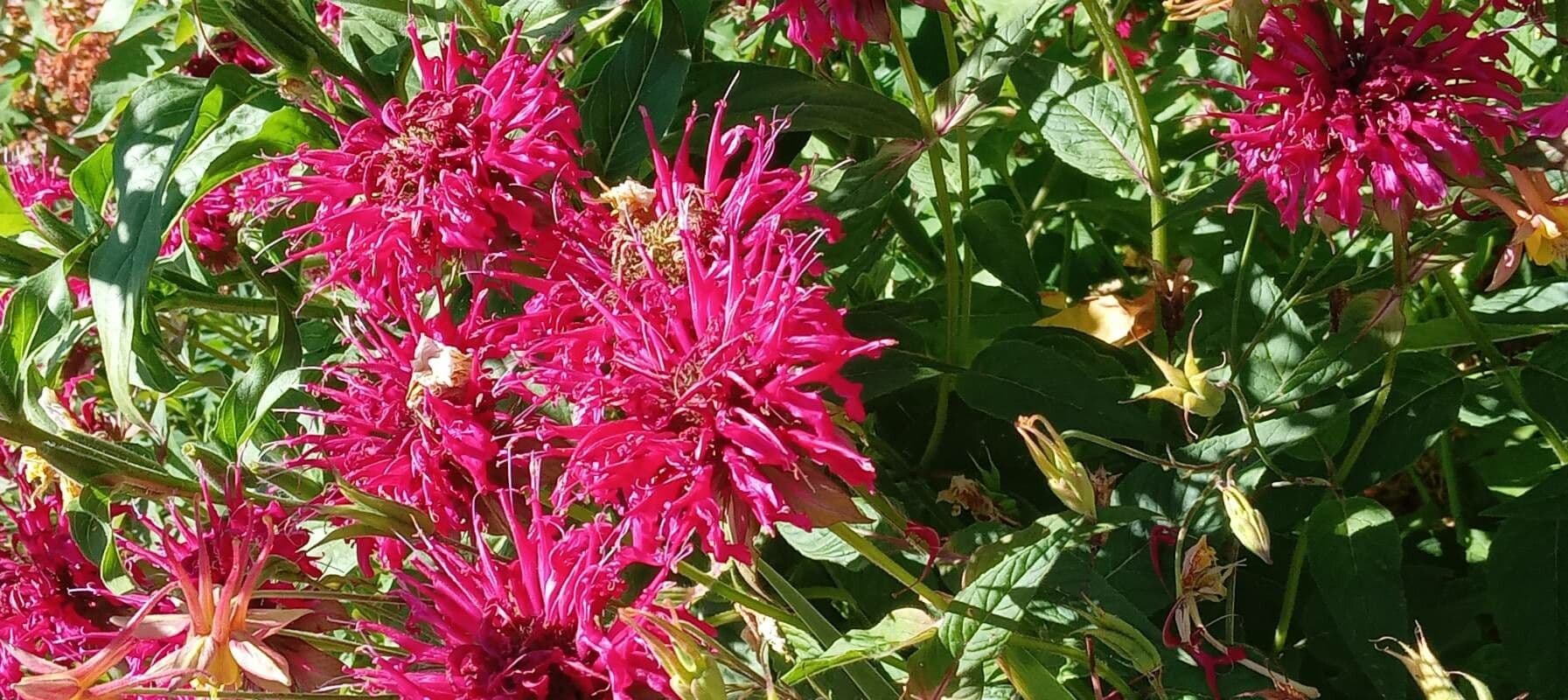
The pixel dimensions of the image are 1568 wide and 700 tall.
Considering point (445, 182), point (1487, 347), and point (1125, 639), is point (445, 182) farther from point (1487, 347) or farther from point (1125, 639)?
point (1487, 347)

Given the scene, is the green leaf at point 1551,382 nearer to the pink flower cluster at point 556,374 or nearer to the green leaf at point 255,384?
the pink flower cluster at point 556,374

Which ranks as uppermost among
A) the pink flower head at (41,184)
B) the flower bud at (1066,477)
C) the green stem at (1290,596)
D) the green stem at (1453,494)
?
the pink flower head at (41,184)

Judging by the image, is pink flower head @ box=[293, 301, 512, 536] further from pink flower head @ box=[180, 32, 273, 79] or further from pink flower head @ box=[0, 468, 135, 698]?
pink flower head @ box=[180, 32, 273, 79]

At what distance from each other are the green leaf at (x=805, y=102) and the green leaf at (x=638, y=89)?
42 millimetres

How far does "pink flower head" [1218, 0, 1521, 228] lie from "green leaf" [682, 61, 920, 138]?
0.19 meters

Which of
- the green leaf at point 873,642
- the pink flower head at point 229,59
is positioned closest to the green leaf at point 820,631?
the green leaf at point 873,642

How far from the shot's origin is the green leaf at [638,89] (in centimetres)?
67

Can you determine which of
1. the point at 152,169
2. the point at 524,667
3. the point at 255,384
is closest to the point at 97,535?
the point at 255,384

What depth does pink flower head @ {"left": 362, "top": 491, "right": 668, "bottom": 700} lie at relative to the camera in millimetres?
577

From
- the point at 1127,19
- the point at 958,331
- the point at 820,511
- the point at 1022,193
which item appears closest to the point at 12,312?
the point at 820,511

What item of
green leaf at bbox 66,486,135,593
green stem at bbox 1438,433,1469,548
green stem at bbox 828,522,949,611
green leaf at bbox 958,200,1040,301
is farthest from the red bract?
green stem at bbox 1438,433,1469,548

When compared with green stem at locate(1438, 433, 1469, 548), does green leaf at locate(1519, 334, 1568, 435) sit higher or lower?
higher

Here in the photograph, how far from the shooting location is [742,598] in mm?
590

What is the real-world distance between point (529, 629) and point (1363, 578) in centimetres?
44
